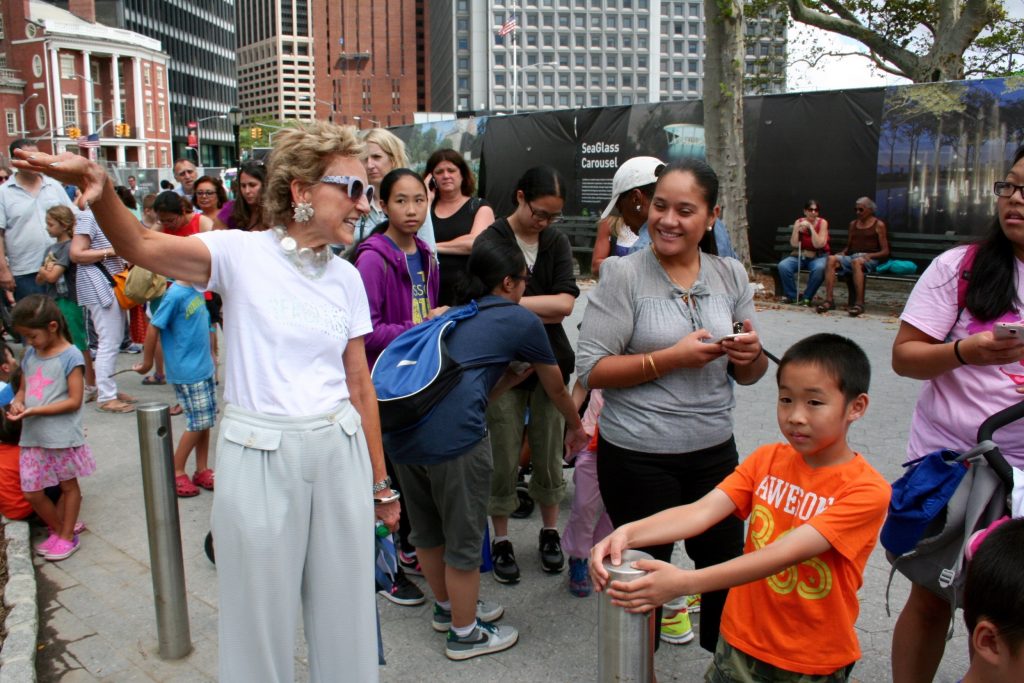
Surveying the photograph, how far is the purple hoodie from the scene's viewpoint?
3.82m

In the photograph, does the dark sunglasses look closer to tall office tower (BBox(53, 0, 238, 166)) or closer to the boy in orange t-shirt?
the boy in orange t-shirt

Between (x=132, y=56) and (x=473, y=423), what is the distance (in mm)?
113911

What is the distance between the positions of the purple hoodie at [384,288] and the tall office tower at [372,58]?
→ 547 ft

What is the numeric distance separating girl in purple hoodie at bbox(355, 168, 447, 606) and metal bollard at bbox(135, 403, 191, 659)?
915mm

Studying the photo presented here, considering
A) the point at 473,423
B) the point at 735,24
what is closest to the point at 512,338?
the point at 473,423

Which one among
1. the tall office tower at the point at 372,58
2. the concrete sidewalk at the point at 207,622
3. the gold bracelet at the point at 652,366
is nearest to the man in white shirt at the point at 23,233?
the concrete sidewalk at the point at 207,622

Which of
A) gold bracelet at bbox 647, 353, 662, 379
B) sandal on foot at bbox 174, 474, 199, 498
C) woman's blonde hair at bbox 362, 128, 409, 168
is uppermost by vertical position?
woman's blonde hair at bbox 362, 128, 409, 168

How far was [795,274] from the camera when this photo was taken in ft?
42.8

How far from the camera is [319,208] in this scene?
2.61 metres

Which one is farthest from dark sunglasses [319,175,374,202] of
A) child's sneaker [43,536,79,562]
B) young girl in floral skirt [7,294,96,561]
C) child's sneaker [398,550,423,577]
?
child's sneaker [43,536,79,562]

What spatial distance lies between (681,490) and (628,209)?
5.79 ft

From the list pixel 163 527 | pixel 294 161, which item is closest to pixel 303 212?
pixel 294 161

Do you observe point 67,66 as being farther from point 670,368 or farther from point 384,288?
point 670,368

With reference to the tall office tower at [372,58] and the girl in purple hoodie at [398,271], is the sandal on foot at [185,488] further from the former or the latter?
the tall office tower at [372,58]
